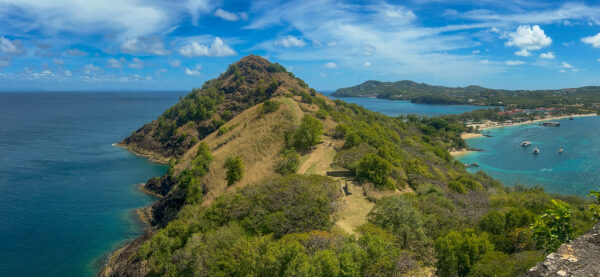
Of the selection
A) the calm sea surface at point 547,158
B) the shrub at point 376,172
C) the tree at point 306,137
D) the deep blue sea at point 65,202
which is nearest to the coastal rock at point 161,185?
the deep blue sea at point 65,202

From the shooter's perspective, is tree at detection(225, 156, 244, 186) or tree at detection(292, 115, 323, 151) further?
tree at detection(292, 115, 323, 151)

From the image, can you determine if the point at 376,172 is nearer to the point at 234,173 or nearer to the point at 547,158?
the point at 234,173

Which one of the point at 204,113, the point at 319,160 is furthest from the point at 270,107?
the point at 204,113

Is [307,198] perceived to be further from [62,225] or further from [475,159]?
[475,159]

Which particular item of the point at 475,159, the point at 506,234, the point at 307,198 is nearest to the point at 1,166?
the point at 307,198

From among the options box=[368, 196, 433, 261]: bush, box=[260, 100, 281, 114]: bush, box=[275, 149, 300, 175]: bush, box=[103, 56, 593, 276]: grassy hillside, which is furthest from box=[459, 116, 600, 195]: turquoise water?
box=[368, 196, 433, 261]: bush

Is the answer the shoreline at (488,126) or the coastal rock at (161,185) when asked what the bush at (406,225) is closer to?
the coastal rock at (161,185)

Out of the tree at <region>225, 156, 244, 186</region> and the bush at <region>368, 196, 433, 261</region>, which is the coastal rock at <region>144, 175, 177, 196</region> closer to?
the tree at <region>225, 156, 244, 186</region>
